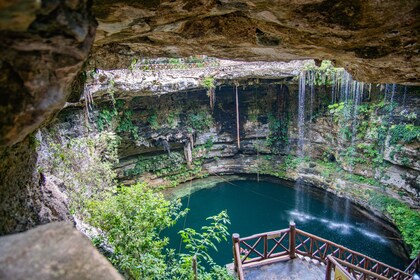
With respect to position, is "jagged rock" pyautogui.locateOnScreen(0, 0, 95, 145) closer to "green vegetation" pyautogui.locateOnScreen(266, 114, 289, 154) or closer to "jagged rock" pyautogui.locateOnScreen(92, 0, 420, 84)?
"jagged rock" pyautogui.locateOnScreen(92, 0, 420, 84)

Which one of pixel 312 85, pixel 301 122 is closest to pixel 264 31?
pixel 312 85

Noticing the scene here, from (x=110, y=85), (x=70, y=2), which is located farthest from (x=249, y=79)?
(x=70, y=2)

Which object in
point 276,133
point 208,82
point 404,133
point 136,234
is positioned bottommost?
point 276,133

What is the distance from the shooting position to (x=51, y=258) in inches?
58.6

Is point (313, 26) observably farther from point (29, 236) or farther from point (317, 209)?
point (317, 209)

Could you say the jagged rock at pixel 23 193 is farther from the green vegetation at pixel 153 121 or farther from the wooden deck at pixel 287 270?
the green vegetation at pixel 153 121

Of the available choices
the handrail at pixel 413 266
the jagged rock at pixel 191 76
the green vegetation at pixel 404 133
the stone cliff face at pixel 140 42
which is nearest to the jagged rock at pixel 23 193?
the stone cliff face at pixel 140 42

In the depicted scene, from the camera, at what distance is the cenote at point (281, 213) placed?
9883 mm

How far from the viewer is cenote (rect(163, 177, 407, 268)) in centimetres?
988

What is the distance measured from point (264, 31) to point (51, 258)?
335 cm

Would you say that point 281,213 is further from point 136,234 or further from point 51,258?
point 51,258

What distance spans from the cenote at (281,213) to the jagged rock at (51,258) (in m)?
8.80

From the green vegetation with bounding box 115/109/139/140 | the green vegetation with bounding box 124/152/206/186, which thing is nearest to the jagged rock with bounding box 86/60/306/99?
the green vegetation with bounding box 115/109/139/140

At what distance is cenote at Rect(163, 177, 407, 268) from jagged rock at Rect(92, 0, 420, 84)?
7.51 meters
